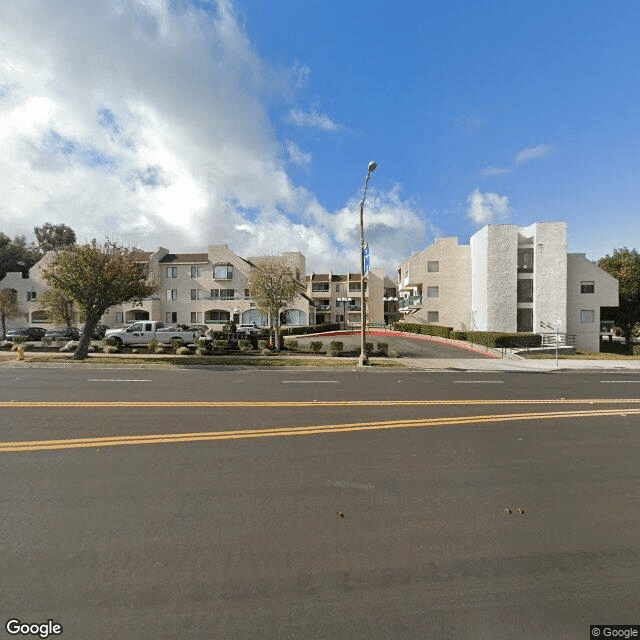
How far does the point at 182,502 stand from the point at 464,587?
3.20 meters

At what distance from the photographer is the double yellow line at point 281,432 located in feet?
19.8

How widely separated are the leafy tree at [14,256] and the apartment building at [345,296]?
45118mm

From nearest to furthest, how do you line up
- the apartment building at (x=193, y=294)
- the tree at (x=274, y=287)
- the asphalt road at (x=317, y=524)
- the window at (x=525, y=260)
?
1. the asphalt road at (x=317, y=524)
2. the tree at (x=274, y=287)
3. the window at (x=525, y=260)
4. the apartment building at (x=193, y=294)

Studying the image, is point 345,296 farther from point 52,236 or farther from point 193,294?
point 52,236

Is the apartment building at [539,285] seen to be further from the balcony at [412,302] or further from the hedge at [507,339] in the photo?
the balcony at [412,302]

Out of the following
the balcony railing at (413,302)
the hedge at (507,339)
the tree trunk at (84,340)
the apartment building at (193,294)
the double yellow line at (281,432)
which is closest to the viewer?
the double yellow line at (281,432)

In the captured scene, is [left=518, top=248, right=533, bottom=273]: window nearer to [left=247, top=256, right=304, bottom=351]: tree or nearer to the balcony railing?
the balcony railing

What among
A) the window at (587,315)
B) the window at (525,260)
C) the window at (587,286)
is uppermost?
the window at (525,260)

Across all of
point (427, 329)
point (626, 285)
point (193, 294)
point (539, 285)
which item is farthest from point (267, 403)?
point (626, 285)

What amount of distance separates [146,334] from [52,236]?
168ft

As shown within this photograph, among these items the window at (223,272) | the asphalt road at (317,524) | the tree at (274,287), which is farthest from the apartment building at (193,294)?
the asphalt road at (317,524)

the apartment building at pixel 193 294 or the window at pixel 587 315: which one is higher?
the apartment building at pixel 193 294

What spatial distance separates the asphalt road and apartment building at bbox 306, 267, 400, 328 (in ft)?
182

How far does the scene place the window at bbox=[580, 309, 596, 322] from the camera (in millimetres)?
33531
